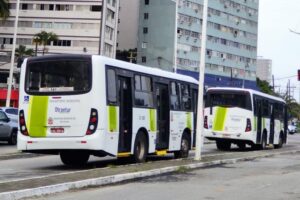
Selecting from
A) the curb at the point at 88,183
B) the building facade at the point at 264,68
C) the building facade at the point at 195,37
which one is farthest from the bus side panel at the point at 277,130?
the building facade at the point at 264,68

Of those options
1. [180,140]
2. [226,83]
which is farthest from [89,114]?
[226,83]

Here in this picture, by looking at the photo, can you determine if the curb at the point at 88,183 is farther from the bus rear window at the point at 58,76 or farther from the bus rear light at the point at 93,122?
the bus rear window at the point at 58,76

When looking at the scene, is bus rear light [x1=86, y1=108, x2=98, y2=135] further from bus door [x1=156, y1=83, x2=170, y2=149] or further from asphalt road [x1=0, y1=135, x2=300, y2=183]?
bus door [x1=156, y1=83, x2=170, y2=149]

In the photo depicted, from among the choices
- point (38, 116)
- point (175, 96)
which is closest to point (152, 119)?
point (175, 96)

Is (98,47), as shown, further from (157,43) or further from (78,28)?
(157,43)

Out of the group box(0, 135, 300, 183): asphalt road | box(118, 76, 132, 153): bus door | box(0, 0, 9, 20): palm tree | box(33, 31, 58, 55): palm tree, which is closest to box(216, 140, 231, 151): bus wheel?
box(0, 135, 300, 183): asphalt road

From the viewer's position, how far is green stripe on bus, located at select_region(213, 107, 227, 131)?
27750 millimetres

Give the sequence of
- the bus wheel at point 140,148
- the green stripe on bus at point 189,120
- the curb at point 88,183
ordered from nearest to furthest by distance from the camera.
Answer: the curb at point 88,183, the bus wheel at point 140,148, the green stripe on bus at point 189,120

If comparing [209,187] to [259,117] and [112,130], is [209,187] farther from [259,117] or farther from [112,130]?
[259,117]

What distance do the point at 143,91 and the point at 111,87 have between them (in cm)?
203

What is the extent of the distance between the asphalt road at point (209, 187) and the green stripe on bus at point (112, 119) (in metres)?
1.92

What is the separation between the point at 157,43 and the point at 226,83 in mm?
15626

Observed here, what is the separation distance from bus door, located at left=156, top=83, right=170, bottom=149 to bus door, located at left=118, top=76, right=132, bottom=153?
2.01m

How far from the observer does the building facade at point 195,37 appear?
97.4 m
